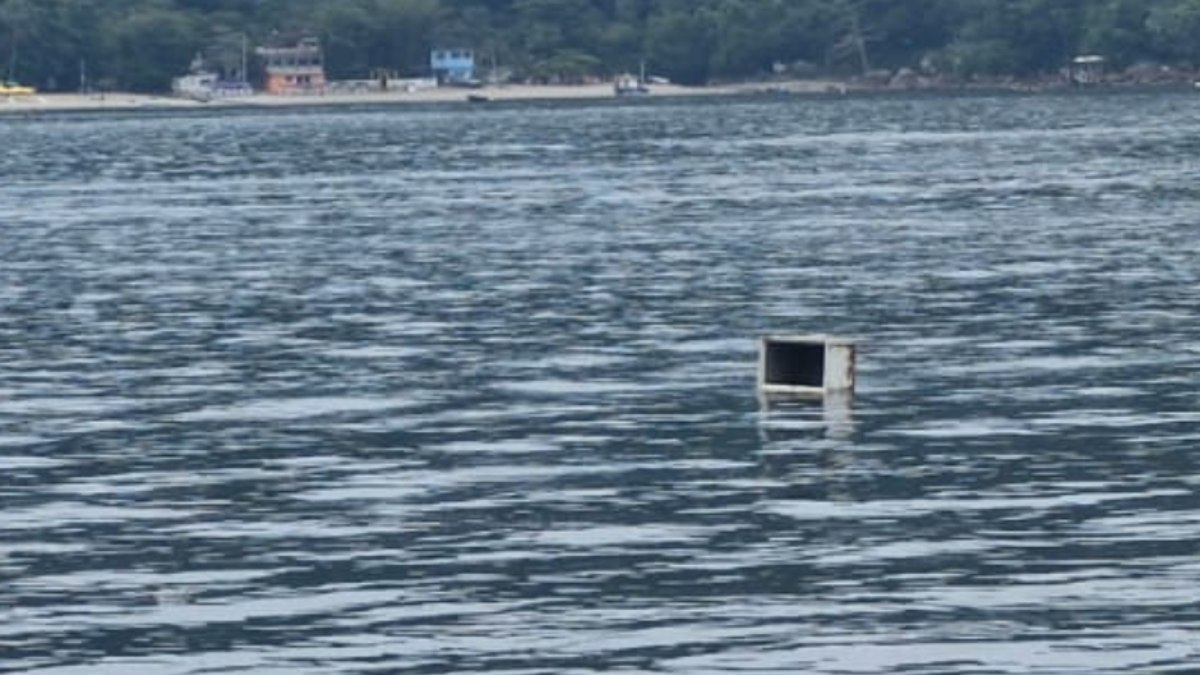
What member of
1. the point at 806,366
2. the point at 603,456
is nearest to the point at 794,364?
the point at 806,366

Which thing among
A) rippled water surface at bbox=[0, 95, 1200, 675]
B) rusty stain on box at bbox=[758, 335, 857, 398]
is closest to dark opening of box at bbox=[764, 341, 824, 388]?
rusty stain on box at bbox=[758, 335, 857, 398]

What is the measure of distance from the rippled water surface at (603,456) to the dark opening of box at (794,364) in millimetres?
741

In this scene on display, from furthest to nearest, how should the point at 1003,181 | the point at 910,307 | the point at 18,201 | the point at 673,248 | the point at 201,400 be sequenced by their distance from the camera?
the point at 18,201
the point at 1003,181
the point at 673,248
the point at 910,307
the point at 201,400

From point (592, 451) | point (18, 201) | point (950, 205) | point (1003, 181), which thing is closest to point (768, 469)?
point (592, 451)

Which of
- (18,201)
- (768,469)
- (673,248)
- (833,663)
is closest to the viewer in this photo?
(833,663)

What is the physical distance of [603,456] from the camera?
4381cm

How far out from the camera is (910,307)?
63938mm

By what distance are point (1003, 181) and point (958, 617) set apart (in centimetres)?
8686

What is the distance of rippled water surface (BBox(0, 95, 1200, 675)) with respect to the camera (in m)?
32.4

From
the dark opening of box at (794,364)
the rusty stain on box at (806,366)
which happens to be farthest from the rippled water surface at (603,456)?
the dark opening of box at (794,364)

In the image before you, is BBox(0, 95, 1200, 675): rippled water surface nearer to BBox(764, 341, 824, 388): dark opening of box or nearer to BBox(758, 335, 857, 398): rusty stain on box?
BBox(758, 335, 857, 398): rusty stain on box

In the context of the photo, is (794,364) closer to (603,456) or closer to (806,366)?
(806,366)

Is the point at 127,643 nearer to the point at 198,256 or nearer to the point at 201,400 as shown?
the point at 201,400

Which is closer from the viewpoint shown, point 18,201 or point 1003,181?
point 1003,181
